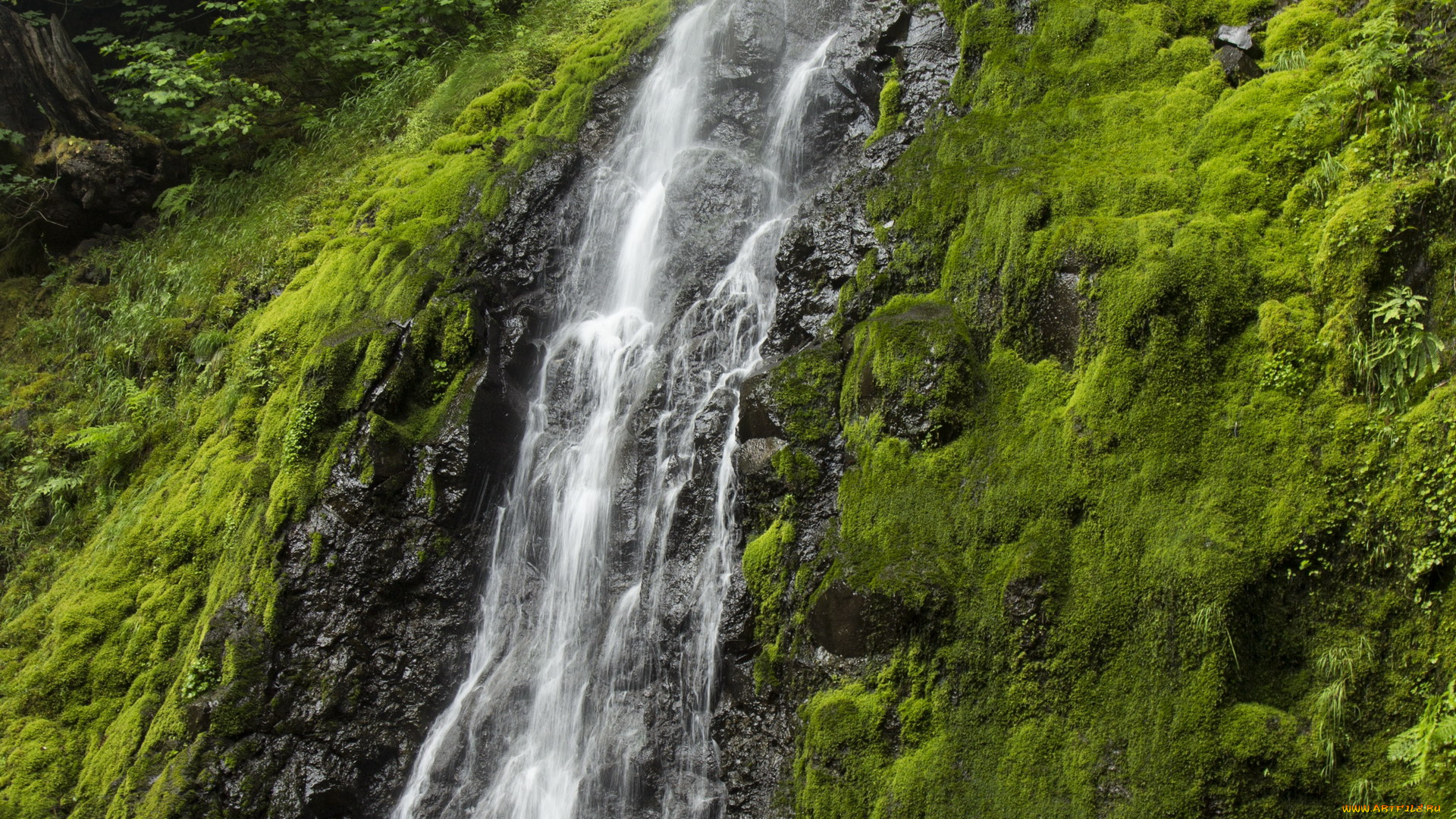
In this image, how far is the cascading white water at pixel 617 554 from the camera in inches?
260

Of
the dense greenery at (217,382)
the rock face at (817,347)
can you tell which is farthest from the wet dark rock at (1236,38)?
the dense greenery at (217,382)

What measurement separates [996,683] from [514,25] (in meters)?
13.5

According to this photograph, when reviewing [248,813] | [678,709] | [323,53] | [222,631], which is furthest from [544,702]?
[323,53]

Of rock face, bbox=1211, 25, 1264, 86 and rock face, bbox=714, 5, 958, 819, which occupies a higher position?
rock face, bbox=1211, 25, 1264, 86

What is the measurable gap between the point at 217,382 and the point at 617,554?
22.0 feet

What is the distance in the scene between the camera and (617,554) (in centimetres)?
758

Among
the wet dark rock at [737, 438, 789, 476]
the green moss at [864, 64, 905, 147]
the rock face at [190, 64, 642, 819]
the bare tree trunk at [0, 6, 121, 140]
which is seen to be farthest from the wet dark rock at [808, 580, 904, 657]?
the bare tree trunk at [0, 6, 121, 140]

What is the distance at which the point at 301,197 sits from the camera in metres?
12.1

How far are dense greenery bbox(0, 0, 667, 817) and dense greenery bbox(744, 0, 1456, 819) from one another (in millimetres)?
5182

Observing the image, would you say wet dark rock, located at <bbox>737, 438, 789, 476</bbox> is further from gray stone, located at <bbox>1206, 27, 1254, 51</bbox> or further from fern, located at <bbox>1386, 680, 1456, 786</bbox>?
gray stone, located at <bbox>1206, 27, 1254, 51</bbox>

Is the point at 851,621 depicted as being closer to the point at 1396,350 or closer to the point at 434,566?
the point at 1396,350

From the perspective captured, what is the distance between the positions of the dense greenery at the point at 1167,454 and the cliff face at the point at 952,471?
24 mm

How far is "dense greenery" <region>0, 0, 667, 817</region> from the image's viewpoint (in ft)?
25.3

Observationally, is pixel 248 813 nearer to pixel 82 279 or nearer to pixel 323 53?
pixel 82 279
